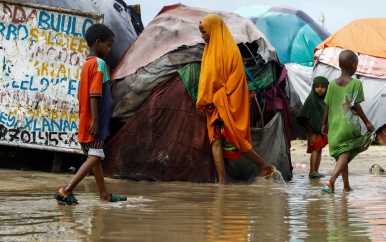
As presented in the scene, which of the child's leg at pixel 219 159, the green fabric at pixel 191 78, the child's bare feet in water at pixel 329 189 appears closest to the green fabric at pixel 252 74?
the green fabric at pixel 191 78

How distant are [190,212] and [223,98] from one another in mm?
3018

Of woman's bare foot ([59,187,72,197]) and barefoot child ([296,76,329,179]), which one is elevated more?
barefoot child ([296,76,329,179])

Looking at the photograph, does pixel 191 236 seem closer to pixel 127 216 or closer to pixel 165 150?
pixel 127 216

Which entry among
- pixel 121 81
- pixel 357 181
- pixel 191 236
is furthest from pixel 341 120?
pixel 191 236

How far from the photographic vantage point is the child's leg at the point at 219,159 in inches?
351

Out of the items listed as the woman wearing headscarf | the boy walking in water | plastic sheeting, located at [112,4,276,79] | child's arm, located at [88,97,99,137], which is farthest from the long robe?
child's arm, located at [88,97,99,137]

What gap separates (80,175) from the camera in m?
6.50

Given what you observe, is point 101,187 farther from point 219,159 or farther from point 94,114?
point 219,159

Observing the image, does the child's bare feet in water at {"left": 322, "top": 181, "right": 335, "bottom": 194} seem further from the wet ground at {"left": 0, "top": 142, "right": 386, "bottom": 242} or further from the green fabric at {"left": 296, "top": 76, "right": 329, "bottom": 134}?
the green fabric at {"left": 296, "top": 76, "right": 329, "bottom": 134}

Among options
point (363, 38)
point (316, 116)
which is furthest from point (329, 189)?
point (363, 38)

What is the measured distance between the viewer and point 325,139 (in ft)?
36.0

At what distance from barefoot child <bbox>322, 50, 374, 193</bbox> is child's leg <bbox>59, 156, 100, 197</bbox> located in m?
2.55

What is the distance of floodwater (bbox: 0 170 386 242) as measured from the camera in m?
4.77

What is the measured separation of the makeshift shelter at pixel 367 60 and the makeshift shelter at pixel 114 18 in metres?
7.39
